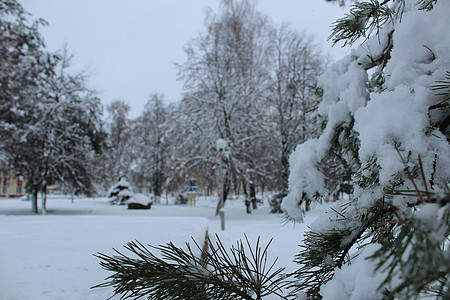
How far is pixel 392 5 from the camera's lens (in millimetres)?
1127

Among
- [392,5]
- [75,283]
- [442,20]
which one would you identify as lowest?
[75,283]

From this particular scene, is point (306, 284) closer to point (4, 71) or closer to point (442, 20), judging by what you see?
point (442, 20)

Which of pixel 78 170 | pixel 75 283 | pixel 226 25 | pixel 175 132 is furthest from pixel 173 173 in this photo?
pixel 75 283

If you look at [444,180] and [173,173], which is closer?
[444,180]

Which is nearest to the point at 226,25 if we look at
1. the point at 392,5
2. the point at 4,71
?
the point at 4,71

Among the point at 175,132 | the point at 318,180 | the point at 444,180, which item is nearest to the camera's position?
the point at 444,180

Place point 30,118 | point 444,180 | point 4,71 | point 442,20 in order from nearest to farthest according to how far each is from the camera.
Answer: point 444,180
point 442,20
point 4,71
point 30,118

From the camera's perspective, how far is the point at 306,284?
903 mm

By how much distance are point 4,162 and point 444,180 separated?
13.5 m

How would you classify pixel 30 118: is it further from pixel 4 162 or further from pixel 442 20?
Result: pixel 442 20

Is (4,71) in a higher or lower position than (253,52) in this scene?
lower

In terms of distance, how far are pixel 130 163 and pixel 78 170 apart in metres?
14.5

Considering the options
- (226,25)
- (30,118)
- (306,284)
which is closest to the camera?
(306,284)

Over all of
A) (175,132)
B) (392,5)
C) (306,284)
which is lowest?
(306,284)
